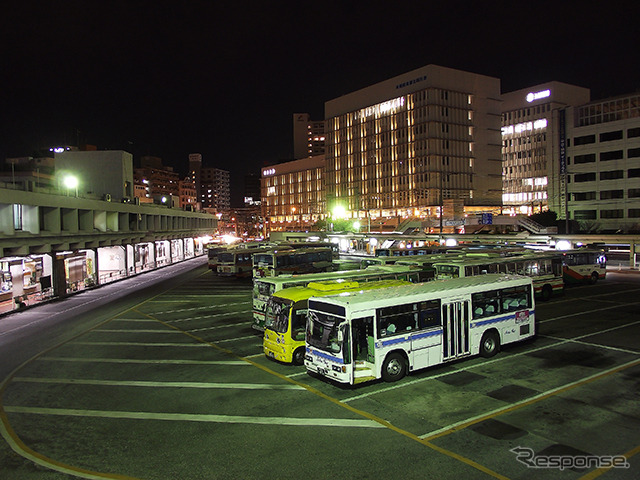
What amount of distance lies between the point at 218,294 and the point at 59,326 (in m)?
12.0

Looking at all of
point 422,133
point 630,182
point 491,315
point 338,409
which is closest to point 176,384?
point 338,409

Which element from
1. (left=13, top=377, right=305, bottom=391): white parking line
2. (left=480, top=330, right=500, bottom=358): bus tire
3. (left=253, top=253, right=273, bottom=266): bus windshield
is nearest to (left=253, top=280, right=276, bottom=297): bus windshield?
(left=13, top=377, right=305, bottom=391): white parking line

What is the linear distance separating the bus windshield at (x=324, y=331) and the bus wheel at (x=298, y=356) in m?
1.72

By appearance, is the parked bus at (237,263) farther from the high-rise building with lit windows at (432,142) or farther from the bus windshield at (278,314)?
the high-rise building with lit windows at (432,142)

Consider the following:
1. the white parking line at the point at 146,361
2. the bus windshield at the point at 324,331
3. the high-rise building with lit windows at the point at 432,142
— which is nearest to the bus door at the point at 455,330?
the bus windshield at the point at 324,331

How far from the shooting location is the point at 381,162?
122 m

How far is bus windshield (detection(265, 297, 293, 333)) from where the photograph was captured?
15947 mm

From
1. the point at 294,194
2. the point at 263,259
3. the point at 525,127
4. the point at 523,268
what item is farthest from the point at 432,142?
the point at 523,268

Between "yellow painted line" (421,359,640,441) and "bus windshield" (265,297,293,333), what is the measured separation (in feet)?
22.2

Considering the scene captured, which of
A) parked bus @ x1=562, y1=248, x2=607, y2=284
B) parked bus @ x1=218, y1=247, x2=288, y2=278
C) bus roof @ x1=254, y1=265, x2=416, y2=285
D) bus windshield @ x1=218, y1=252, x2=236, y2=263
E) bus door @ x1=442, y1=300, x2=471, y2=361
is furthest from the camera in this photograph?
bus windshield @ x1=218, y1=252, x2=236, y2=263

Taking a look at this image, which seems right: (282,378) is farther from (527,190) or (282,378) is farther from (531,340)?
(527,190)

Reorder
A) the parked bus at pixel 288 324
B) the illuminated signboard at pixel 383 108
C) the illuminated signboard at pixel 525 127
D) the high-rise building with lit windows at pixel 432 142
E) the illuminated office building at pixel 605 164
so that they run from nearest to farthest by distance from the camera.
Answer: the parked bus at pixel 288 324 < the illuminated office building at pixel 605 164 < the high-rise building with lit windows at pixel 432 142 < the illuminated signboard at pixel 525 127 < the illuminated signboard at pixel 383 108

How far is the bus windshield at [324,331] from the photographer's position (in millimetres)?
13156

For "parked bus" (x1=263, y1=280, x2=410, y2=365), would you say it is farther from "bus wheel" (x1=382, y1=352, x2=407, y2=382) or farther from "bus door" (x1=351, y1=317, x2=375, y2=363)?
"bus wheel" (x1=382, y1=352, x2=407, y2=382)
